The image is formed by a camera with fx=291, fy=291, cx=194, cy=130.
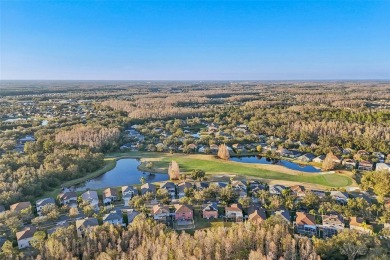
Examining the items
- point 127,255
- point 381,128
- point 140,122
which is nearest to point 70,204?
point 127,255

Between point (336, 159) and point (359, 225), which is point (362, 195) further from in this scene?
point (336, 159)

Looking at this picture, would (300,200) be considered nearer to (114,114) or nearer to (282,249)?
(282,249)

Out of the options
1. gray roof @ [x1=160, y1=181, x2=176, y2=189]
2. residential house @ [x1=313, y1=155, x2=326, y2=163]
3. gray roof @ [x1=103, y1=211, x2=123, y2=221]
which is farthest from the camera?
residential house @ [x1=313, y1=155, x2=326, y2=163]

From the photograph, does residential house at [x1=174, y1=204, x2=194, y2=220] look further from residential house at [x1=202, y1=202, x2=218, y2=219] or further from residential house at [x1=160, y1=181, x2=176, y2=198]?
residential house at [x1=160, y1=181, x2=176, y2=198]

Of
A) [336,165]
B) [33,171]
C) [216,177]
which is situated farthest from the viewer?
[336,165]

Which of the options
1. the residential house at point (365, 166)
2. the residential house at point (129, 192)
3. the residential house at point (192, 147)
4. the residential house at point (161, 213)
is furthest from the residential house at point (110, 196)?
the residential house at point (365, 166)

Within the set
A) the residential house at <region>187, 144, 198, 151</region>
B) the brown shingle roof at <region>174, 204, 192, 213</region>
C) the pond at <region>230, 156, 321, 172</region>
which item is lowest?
the pond at <region>230, 156, 321, 172</region>

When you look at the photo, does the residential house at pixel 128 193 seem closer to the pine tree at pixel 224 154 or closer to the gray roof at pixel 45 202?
the gray roof at pixel 45 202

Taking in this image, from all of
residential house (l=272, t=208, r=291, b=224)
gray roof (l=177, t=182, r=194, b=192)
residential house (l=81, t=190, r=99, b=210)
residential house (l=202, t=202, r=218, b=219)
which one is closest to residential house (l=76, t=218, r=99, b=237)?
residential house (l=81, t=190, r=99, b=210)
